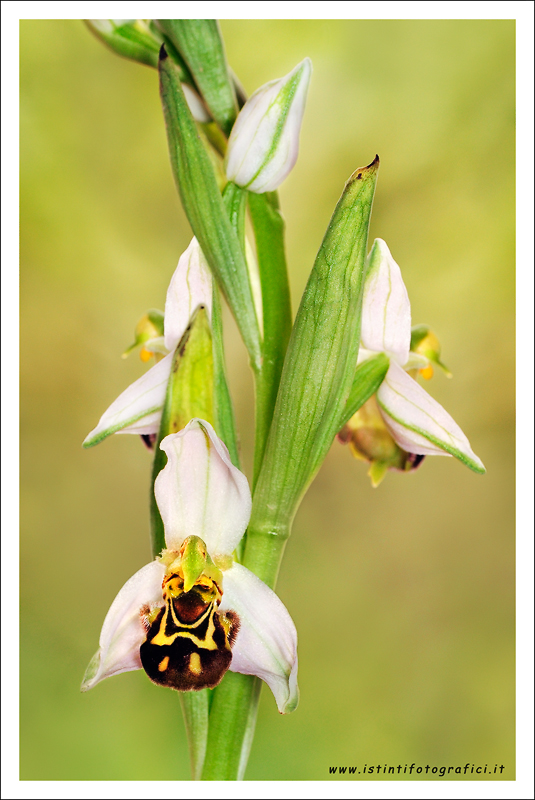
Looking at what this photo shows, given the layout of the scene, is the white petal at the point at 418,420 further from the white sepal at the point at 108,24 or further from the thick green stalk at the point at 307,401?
the white sepal at the point at 108,24

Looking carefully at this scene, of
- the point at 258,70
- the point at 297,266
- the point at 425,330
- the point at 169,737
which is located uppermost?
the point at 258,70

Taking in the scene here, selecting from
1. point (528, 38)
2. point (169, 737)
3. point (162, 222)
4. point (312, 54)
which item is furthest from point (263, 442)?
point (528, 38)

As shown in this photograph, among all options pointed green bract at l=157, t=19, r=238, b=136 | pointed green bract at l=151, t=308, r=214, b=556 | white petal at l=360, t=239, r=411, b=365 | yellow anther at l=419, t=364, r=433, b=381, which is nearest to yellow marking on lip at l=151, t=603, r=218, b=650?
pointed green bract at l=151, t=308, r=214, b=556

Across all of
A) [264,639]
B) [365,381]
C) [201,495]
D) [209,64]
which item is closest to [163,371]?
[201,495]

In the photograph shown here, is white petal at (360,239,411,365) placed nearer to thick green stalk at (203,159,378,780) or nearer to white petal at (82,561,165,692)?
thick green stalk at (203,159,378,780)

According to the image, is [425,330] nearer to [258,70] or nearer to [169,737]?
[258,70]

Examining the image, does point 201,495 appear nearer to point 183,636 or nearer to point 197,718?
point 183,636

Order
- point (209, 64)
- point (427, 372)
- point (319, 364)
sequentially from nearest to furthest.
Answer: point (319, 364) → point (209, 64) → point (427, 372)
